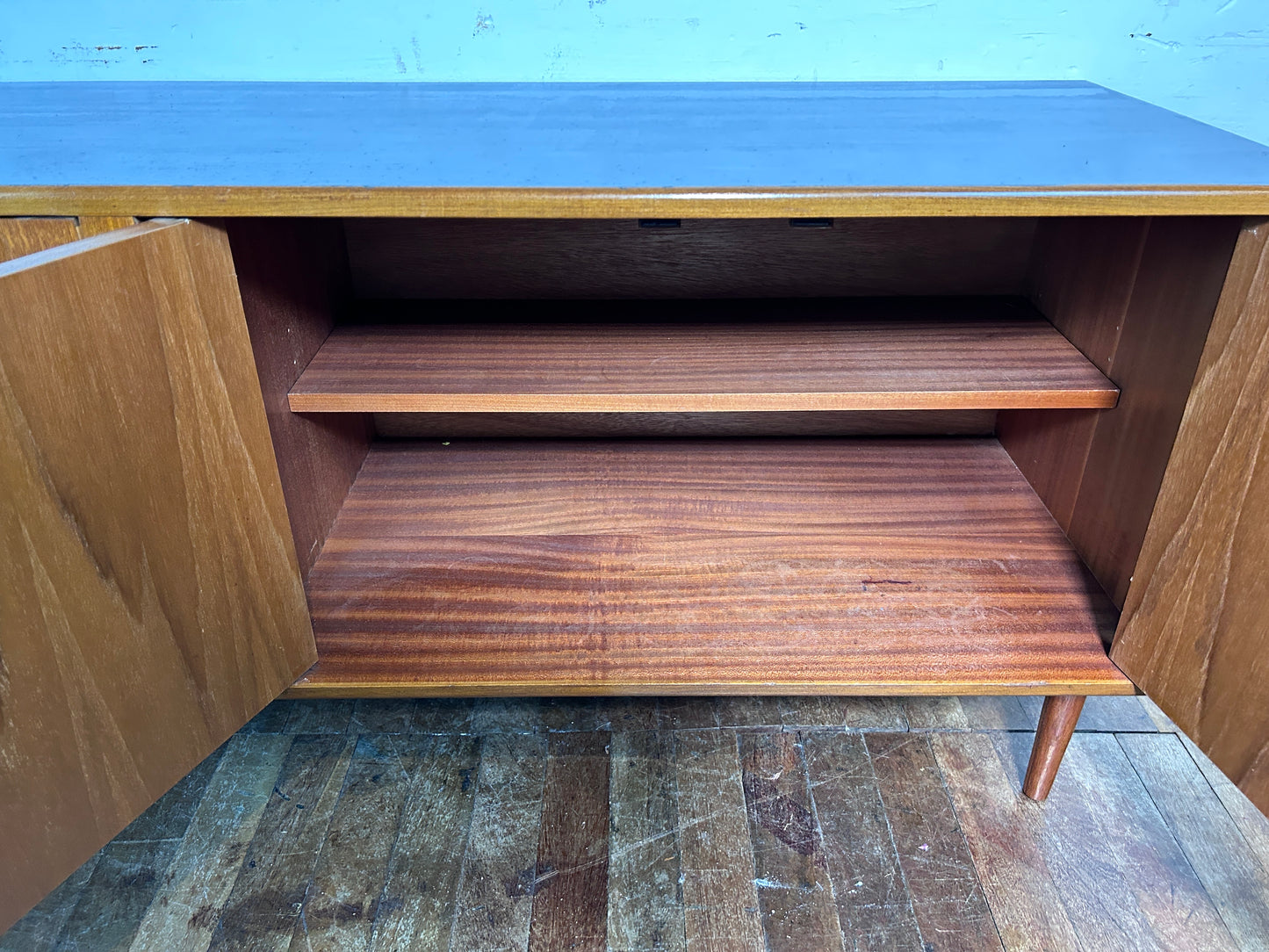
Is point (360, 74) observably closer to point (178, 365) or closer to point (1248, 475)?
point (178, 365)

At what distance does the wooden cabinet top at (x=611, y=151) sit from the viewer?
2.23ft

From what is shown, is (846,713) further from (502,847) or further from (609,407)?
(609,407)

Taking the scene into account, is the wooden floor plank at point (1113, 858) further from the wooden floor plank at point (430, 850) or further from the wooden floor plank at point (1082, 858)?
the wooden floor plank at point (430, 850)

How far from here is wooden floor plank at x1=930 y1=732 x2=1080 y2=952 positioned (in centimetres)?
92

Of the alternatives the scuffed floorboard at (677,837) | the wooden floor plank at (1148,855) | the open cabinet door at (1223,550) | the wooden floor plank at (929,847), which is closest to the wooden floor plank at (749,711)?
the scuffed floorboard at (677,837)

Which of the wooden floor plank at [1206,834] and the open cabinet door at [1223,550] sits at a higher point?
the open cabinet door at [1223,550]

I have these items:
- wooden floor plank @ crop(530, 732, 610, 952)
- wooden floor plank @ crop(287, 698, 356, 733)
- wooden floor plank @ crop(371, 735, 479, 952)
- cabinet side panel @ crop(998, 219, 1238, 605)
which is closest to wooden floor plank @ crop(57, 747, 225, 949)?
wooden floor plank @ crop(287, 698, 356, 733)

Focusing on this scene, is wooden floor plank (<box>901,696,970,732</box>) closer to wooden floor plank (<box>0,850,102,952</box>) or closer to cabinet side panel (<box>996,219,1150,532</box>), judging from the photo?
cabinet side panel (<box>996,219,1150,532</box>)

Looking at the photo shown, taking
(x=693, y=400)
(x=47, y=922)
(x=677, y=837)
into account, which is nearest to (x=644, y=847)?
(x=677, y=837)

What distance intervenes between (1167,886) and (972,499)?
471mm

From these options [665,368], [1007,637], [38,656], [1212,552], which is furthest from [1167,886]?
[38,656]

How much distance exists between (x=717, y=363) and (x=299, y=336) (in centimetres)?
43

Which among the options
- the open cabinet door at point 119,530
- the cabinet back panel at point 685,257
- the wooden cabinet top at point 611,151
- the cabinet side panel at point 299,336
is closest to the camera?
the open cabinet door at point 119,530

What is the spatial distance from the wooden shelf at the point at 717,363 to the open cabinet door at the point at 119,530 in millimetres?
163
